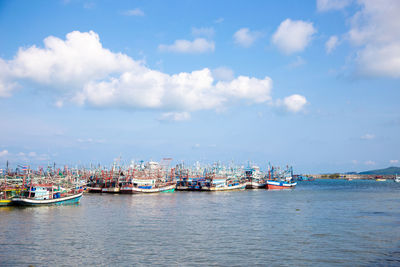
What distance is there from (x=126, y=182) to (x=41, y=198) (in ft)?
144

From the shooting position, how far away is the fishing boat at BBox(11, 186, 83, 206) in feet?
180

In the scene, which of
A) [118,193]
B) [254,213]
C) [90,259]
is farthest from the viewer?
[118,193]

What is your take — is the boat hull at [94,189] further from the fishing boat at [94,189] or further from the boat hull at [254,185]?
the boat hull at [254,185]

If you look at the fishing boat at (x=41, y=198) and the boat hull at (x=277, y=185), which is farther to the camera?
the boat hull at (x=277, y=185)

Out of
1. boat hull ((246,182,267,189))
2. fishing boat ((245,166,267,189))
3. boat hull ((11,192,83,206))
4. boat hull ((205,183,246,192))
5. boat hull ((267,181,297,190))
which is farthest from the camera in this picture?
fishing boat ((245,166,267,189))

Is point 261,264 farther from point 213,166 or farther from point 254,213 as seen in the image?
point 213,166

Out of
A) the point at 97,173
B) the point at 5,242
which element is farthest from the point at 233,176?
the point at 5,242

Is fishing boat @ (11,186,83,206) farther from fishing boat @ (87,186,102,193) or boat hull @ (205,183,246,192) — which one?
boat hull @ (205,183,246,192)

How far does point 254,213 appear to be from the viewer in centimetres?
5081

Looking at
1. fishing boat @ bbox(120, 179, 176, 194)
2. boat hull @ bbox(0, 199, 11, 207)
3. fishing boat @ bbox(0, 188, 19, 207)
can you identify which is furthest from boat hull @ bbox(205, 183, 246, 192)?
boat hull @ bbox(0, 199, 11, 207)

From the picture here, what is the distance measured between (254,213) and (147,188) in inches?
2103

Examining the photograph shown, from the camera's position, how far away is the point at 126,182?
3967 inches

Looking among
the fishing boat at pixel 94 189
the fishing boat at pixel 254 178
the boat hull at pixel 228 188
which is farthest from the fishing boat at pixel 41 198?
the fishing boat at pixel 254 178

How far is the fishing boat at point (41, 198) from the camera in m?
54.9
